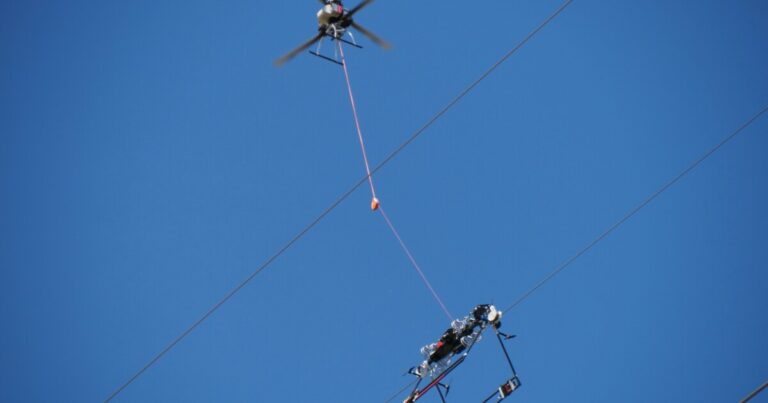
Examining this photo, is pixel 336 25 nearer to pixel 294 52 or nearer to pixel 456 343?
pixel 294 52

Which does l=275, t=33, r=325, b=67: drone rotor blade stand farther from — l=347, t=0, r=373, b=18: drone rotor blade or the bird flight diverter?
the bird flight diverter

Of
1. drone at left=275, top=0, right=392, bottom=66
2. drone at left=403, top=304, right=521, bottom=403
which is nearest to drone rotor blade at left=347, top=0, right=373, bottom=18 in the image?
drone at left=275, top=0, right=392, bottom=66

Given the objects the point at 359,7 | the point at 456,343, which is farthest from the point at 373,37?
the point at 456,343

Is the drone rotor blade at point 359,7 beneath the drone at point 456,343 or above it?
above

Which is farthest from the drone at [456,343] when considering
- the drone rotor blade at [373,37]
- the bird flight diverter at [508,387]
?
the drone rotor blade at [373,37]

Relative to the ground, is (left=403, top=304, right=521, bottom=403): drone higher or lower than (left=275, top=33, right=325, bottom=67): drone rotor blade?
lower

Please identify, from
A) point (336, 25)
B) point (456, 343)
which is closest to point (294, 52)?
point (336, 25)

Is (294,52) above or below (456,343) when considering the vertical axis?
above

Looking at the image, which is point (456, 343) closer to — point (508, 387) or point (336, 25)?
point (508, 387)

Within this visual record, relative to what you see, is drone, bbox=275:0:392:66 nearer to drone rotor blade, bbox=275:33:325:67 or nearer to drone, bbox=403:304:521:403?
drone rotor blade, bbox=275:33:325:67

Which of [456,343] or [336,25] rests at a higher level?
[336,25]

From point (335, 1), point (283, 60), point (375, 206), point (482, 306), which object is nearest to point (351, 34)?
point (335, 1)

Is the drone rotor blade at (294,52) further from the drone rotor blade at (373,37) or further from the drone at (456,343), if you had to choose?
the drone at (456,343)

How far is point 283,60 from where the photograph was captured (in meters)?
13.3
